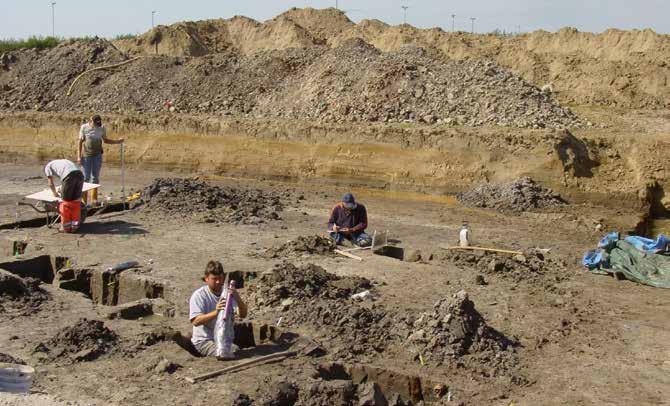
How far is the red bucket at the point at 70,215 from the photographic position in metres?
12.4

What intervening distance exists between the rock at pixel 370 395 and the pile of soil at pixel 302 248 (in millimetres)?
4760

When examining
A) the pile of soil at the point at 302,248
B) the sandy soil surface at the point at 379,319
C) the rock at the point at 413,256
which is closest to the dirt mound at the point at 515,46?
the sandy soil surface at the point at 379,319

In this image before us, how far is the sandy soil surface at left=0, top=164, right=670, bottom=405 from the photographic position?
7062mm

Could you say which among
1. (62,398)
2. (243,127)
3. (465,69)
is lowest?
(62,398)

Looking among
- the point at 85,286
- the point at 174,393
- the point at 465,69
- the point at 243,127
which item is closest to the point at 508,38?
the point at 465,69

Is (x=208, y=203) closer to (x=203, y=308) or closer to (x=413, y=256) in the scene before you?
(x=413, y=256)

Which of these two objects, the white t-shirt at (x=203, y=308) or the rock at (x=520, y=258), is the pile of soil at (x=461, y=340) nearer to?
the white t-shirt at (x=203, y=308)

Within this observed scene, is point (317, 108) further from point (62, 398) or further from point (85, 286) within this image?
point (62, 398)

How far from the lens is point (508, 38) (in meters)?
31.0

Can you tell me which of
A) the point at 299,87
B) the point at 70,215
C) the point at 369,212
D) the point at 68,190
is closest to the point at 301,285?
the point at 68,190

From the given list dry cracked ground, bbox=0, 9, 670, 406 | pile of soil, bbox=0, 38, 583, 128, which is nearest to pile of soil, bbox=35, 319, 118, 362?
dry cracked ground, bbox=0, 9, 670, 406

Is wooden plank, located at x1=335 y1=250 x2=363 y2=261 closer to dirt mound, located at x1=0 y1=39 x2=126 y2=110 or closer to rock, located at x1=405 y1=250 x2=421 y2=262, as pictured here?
rock, located at x1=405 y1=250 x2=421 y2=262

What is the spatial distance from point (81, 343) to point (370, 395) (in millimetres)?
2959

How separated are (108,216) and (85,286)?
3690 millimetres
